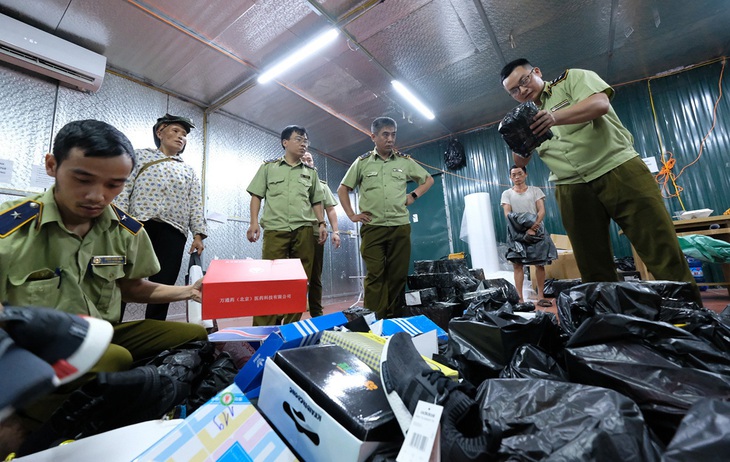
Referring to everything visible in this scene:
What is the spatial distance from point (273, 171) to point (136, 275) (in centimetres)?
Answer: 141

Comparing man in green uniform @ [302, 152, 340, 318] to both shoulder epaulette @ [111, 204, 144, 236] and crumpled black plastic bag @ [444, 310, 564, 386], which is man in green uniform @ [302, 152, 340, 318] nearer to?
shoulder epaulette @ [111, 204, 144, 236]

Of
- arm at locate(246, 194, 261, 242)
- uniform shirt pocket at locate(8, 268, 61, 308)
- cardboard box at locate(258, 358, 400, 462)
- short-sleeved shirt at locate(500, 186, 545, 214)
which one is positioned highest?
short-sleeved shirt at locate(500, 186, 545, 214)

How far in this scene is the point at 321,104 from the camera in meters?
4.13

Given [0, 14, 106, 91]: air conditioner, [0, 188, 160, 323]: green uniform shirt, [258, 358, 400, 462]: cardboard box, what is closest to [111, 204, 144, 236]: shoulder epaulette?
[0, 188, 160, 323]: green uniform shirt

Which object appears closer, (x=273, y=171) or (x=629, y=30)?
(x=273, y=171)

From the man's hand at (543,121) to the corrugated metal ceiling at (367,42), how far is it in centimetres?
203

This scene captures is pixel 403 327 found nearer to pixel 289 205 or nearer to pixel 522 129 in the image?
pixel 522 129

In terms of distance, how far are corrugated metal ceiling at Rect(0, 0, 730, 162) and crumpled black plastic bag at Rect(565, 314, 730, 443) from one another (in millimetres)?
2890

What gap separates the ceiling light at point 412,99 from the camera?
3809 millimetres

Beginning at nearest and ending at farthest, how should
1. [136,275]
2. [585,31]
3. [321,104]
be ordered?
[136,275]
[585,31]
[321,104]

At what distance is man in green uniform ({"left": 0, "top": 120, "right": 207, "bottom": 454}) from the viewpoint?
2.60 ft

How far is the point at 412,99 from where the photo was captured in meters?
4.17

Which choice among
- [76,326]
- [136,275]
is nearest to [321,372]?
[76,326]

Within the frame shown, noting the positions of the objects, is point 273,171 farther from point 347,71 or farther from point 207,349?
point 347,71
